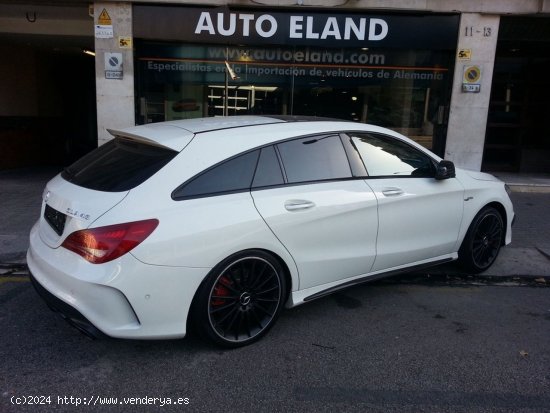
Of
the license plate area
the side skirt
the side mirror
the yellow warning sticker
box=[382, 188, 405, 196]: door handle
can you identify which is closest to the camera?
the license plate area

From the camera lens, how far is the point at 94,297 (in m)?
2.98

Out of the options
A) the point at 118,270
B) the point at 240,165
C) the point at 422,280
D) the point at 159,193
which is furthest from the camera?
the point at 422,280

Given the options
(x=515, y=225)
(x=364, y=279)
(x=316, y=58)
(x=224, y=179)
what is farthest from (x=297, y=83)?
(x=224, y=179)

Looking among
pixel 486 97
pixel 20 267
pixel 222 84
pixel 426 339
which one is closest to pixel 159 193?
pixel 426 339

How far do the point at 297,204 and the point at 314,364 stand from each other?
44.6 inches

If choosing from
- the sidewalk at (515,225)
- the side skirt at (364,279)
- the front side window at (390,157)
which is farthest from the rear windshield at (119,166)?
the sidewalk at (515,225)

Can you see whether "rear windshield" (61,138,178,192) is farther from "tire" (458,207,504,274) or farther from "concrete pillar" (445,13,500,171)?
"concrete pillar" (445,13,500,171)

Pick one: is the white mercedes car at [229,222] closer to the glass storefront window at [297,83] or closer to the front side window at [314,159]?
the front side window at [314,159]

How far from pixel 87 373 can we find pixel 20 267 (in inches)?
97.6

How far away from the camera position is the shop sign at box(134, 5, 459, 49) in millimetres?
9133

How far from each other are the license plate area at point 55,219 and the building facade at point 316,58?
Answer: 6173mm

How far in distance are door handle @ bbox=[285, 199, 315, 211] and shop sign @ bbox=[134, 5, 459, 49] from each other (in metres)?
6.48

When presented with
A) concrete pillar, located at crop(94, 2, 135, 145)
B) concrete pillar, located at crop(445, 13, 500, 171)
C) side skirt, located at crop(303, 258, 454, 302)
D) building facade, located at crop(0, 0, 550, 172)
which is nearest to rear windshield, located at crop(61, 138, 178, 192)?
side skirt, located at crop(303, 258, 454, 302)

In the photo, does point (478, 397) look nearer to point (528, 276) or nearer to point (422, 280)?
point (422, 280)
